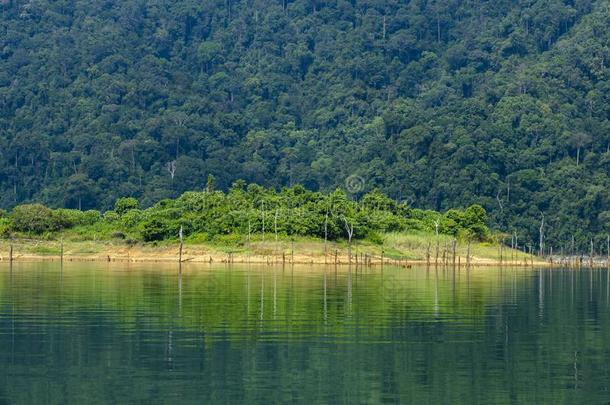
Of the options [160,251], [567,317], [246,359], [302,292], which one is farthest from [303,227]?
[246,359]

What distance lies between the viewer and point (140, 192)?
7328 inches

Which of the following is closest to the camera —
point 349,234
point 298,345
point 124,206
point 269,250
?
point 298,345

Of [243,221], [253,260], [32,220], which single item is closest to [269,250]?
[253,260]

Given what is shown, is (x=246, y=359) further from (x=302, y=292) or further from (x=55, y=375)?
(x=302, y=292)

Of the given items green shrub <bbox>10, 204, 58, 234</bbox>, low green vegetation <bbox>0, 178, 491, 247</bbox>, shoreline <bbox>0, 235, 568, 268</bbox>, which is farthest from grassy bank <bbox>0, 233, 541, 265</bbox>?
green shrub <bbox>10, 204, 58, 234</bbox>

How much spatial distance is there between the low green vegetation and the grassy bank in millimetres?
680

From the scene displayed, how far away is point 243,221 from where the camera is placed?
115 m

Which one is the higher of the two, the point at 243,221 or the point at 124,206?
the point at 124,206

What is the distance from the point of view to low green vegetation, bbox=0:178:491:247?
11238 cm

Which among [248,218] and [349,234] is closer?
[349,234]

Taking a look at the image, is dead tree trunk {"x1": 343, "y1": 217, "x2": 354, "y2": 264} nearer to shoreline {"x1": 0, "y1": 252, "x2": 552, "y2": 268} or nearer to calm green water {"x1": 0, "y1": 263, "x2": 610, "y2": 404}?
shoreline {"x1": 0, "y1": 252, "x2": 552, "y2": 268}

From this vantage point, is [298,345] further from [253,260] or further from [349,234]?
[253,260]

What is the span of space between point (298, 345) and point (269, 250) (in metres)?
70.3

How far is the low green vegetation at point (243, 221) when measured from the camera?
369ft
